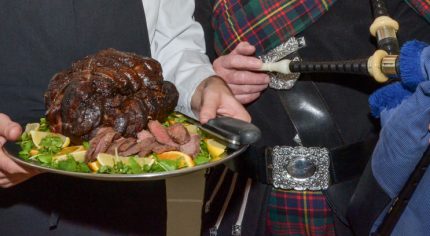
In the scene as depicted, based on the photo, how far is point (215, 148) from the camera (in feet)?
3.65

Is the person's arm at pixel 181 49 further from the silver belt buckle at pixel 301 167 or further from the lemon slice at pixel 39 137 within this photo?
the lemon slice at pixel 39 137

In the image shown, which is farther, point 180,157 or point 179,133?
point 179,133

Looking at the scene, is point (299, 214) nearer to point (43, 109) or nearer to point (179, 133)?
point (179, 133)

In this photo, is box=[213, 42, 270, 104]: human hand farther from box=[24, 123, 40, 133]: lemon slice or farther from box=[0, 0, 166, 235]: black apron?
box=[24, 123, 40, 133]: lemon slice

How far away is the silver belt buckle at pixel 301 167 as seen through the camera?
4.43ft

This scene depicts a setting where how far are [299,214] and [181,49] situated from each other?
53cm

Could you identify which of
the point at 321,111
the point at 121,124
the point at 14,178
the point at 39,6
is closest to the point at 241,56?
the point at 321,111

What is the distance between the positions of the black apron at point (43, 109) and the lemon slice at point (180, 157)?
29 cm

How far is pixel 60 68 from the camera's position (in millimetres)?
1364

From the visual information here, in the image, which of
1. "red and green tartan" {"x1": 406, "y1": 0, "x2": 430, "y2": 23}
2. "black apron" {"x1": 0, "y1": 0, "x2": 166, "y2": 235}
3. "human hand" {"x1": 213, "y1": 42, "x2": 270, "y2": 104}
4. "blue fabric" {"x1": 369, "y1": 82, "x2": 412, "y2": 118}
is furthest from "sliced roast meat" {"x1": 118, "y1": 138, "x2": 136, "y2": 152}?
"red and green tartan" {"x1": 406, "y1": 0, "x2": 430, "y2": 23}

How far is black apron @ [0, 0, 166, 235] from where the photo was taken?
52.3 inches

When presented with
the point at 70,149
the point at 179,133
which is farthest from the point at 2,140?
the point at 179,133

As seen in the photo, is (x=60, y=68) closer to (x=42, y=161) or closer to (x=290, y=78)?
(x=42, y=161)

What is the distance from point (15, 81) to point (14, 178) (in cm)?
24
